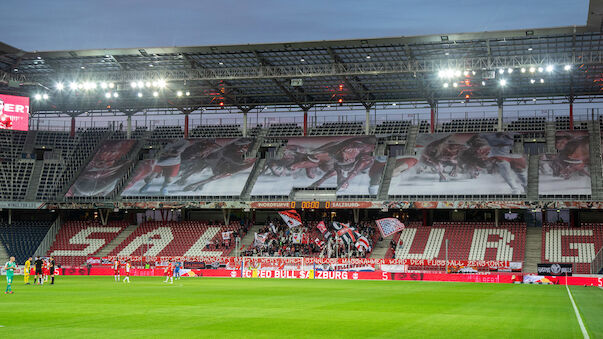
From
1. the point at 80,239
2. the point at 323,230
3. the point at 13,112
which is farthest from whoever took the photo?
the point at 80,239

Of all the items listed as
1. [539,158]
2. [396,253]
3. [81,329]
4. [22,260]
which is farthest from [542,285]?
[22,260]

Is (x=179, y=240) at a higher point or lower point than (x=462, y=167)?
lower

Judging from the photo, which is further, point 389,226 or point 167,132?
point 167,132

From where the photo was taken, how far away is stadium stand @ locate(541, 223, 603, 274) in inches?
2151

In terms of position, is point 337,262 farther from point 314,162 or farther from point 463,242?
point 314,162

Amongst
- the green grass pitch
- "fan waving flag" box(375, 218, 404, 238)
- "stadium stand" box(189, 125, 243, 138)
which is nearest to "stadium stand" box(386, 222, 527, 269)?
"fan waving flag" box(375, 218, 404, 238)

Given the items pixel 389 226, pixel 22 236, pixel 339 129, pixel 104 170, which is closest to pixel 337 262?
pixel 389 226

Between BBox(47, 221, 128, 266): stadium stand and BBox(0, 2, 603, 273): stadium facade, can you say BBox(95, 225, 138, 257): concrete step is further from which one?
BBox(47, 221, 128, 266): stadium stand

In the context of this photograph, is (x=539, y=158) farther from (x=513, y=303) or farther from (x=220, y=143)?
(x=513, y=303)

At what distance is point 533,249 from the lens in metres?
57.8

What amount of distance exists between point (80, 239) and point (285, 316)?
52626 millimetres

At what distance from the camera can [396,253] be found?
59531 mm

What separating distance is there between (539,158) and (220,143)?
3235cm

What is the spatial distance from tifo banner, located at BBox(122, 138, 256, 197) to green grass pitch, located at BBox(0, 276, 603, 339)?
36.6 m
